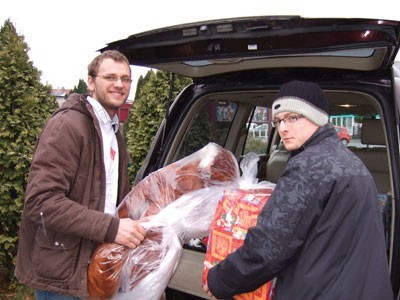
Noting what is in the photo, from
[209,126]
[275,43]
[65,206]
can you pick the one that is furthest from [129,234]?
[209,126]

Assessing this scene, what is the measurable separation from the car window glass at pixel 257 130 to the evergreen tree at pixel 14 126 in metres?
2.11

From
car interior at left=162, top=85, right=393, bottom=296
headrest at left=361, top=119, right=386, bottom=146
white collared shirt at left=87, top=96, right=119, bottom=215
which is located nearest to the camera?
white collared shirt at left=87, top=96, right=119, bottom=215

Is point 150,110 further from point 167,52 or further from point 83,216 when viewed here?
point 83,216

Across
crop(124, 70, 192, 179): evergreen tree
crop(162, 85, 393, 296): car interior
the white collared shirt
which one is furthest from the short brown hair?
crop(124, 70, 192, 179): evergreen tree

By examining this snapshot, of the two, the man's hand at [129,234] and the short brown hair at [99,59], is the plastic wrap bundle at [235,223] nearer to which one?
the man's hand at [129,234]

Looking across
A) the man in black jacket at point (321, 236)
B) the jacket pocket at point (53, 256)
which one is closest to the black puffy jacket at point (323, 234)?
the man in black jacket at point (321, 236)

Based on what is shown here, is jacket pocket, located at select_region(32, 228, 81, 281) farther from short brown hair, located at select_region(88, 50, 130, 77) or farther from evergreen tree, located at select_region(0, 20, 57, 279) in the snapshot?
evergreen tree, located at select_region(0, 20, 57, 279)

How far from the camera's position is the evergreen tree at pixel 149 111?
15.9ft

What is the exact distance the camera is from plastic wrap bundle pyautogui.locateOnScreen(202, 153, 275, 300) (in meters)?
1.52

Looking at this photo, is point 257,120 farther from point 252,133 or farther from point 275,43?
point 275,43

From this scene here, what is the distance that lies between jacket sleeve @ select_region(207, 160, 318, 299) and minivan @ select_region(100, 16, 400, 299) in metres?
0.60

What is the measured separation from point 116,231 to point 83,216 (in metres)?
0.15

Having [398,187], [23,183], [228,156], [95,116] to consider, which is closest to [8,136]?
[23,183]

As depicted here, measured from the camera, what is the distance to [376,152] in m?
3.44
